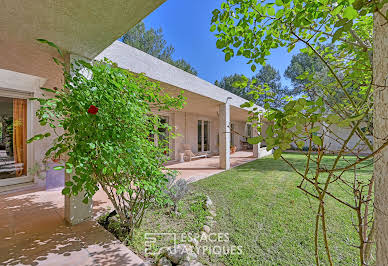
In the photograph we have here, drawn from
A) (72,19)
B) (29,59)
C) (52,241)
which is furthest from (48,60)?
(52,241)

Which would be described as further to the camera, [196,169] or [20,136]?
[196,169]

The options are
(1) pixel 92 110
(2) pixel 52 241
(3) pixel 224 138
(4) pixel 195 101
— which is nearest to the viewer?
(1) pixel 92 110

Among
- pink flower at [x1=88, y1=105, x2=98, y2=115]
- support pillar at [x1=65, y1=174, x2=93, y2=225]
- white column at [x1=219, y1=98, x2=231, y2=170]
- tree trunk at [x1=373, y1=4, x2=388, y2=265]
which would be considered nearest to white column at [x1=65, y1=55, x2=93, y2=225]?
support pillar at [x1=65, y1=174, x2=93, y2=225]

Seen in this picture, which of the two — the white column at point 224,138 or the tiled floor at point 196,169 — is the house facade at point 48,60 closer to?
the white column at point 224,138

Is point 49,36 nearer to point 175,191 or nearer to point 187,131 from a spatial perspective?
point 175,191

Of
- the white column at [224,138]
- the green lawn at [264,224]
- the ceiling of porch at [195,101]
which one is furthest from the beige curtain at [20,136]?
the white column at [224,138]

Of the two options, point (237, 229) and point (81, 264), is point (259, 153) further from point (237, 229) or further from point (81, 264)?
point (81, 264)

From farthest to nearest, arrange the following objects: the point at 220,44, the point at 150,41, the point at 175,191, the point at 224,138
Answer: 1. the point at 150,41
2. the point at 224,138
3. the point at 175,191
4. the point at 220,44

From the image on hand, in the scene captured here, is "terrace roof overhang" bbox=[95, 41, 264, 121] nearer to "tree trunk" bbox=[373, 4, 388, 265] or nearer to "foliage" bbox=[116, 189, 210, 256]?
"foliage" bbox=[116, 189, 210, 256]

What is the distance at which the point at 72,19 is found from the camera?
195cm

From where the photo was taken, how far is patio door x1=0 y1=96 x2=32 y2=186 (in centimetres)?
467

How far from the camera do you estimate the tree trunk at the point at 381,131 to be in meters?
0.70

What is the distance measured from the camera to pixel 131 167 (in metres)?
2.09

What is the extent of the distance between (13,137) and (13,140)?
0.27 feet
